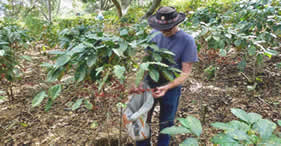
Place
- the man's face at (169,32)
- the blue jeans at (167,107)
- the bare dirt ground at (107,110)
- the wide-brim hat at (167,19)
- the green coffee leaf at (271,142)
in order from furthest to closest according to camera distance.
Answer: the bare dirt ground at (107,110) → the blue jeans at (167,107) → the man's face at (169,32) → the wide-brim hat at (167,19) → the green coffee leaf at (271,142)

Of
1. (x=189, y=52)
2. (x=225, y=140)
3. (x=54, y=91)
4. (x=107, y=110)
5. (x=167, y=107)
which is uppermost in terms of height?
(x=189, y=52)

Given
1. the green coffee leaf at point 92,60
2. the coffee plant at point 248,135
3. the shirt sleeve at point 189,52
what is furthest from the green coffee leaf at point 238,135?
the shirt sleeve at point 189,52

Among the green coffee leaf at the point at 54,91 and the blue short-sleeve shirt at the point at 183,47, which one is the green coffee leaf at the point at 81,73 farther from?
the blue short-sleeve shirt at the point at 183,47

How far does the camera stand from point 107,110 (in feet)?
6.84

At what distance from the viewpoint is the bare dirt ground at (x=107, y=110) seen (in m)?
2.26

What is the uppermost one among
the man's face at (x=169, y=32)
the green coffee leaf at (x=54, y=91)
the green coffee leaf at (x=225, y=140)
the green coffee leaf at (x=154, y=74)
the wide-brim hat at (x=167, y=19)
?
the wide-brim hat at (x=167, y=19)

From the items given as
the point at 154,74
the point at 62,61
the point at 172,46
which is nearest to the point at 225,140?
the point at 154,74

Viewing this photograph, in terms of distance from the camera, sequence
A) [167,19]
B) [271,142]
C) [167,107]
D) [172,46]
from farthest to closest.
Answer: [167,107] → [172,46] → [167,19] → [271,142]

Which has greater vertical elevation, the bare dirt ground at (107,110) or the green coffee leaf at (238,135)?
the green coffee leaf at (238,135)

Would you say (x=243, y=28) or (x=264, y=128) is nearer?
(x=264, y=128)

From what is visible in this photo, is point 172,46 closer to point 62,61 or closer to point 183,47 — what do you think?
point 183,47

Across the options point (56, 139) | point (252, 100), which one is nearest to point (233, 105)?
point (252, 100)

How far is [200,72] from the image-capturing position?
3.86 m

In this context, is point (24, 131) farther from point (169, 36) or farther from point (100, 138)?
point (169, 36)
